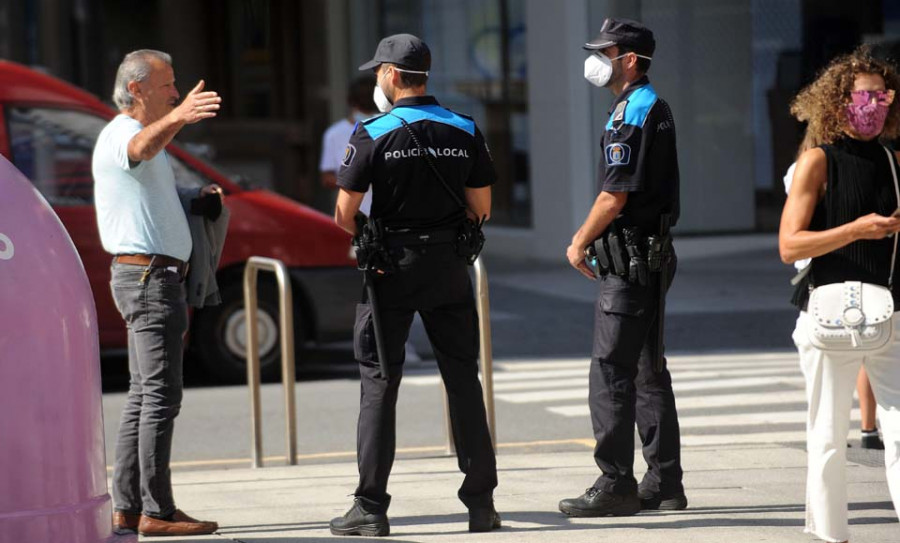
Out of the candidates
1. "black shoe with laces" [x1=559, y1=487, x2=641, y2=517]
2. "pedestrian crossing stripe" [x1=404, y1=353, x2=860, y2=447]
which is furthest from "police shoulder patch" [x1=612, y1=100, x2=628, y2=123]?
"pedestrian crossing stripe" [x1=404, y1=353, x2=860, y2=447]

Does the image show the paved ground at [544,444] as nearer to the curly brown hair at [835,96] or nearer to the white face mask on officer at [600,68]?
the curly brown hair at [835,96]

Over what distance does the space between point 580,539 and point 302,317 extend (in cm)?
576

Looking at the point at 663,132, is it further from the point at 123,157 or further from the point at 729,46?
the point at 729,46

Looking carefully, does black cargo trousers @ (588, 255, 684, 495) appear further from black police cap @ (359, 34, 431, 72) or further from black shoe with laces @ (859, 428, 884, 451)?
black shoe with laces @ (859, 428, 884, 451)

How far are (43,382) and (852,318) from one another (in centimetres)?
238

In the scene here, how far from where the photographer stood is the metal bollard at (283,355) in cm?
771

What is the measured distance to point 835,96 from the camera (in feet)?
16.3

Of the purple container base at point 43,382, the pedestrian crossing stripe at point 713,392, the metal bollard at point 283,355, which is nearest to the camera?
the purple container base at point 43,382

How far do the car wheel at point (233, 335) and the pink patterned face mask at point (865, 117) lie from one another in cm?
641

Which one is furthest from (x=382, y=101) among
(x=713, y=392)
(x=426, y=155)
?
(x=713, y=392)

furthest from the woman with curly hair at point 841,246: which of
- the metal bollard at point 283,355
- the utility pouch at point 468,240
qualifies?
the metal bollard at point 283,355

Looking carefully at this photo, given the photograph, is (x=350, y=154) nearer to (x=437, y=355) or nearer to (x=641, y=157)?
(x=437, y=355)

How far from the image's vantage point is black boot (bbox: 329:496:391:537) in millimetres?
5676

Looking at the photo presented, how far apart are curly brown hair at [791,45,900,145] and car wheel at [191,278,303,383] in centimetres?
630
